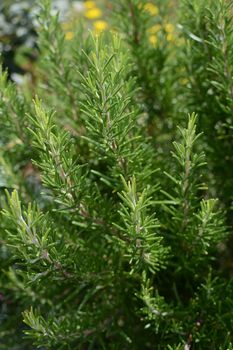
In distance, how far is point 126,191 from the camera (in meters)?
0.99

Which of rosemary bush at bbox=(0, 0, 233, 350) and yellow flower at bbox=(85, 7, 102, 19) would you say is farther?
yellow flower at bbox=(85, 7, 102, 19)

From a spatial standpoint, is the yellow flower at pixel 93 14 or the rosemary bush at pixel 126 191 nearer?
the rosemary bush at pixel 126 191

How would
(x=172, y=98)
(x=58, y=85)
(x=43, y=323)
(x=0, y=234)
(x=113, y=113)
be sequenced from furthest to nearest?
1. (x=172, y=98)
2. (x=58, y=85)
3. (x=0, y=234)
4. (x=43, y=323)
5. (x=113, y=113)

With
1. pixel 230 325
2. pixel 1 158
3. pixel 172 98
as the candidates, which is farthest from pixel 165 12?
pixel 230 325

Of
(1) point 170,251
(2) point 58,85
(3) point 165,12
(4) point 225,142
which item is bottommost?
(1) point 170,251

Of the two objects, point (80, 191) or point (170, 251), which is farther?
point (170, 251)

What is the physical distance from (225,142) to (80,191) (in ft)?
1.61

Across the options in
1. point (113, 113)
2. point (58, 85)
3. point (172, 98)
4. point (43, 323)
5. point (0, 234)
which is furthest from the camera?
point (172, 98)

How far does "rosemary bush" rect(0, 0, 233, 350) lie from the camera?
0.96m

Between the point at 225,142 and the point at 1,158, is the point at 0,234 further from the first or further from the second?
the point at 225,142

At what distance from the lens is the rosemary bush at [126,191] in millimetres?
959

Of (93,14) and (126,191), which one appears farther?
(93,14)

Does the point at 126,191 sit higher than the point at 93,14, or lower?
higher

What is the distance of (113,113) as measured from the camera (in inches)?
37.4
